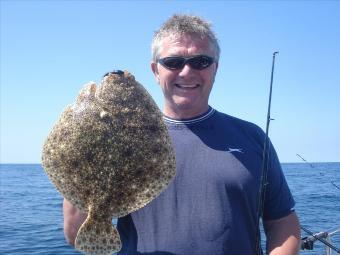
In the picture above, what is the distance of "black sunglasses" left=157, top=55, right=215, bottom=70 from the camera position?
10.9ft

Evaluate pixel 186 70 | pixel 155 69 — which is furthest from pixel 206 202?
pixel 155 69

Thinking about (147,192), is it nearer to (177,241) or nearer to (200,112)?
(177,241)

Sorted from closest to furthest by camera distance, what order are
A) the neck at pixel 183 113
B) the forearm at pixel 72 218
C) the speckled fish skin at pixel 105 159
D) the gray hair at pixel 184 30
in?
1. the speckled fish skin at pixel 105 159
2. the forearm at pixel 72 218
3. the gray hair at pixel 184 30
4. the neck at pixel 183 113

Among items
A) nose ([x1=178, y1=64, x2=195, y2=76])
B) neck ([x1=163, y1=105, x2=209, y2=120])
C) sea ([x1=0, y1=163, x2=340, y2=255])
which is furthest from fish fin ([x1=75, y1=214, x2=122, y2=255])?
sea ([x1=0, y1=163, x2=340, y2=255])

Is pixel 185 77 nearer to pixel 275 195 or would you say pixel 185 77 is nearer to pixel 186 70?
pixel 186 70

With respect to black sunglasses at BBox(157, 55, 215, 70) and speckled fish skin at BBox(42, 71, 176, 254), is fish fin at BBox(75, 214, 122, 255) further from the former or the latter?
black sunglasses at BBox(157, 55, 215, 70)

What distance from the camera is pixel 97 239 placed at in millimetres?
2742

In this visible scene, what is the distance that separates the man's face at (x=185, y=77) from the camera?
3348 mm

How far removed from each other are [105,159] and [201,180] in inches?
35.5

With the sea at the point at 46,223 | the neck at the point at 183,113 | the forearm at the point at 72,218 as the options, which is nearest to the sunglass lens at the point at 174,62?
the neck at the point at 183,113

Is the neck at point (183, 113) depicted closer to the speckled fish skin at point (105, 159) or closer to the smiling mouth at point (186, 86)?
the smiling mouth at point (186, 86)

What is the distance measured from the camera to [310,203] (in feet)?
82.2

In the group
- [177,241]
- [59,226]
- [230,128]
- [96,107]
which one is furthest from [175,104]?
[59,226]

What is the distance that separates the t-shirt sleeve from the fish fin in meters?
1.48
